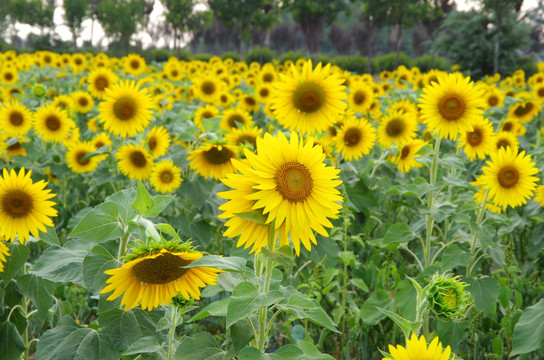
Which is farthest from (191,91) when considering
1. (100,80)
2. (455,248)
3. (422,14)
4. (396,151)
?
(422,14)

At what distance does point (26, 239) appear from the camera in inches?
75.9

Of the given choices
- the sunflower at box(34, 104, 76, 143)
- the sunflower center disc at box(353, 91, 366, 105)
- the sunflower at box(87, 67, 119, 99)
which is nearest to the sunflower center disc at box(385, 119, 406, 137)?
the sunflower center disc at box(353, 91, 366, 105)

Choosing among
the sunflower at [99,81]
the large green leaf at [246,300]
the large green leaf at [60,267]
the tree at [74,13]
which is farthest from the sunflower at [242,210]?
the tree at [74,13]

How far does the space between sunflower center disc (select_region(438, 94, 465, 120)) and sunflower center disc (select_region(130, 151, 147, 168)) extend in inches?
79.1

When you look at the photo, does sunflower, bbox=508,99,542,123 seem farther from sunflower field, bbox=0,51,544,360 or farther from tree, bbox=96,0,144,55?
tree, bbox=96,0,144,55

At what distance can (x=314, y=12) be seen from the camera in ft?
89.9

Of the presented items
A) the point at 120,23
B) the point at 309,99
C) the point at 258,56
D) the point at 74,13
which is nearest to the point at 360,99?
the point at 309,99

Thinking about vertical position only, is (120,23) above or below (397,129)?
above

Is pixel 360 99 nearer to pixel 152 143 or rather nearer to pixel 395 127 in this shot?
pixel 395 127

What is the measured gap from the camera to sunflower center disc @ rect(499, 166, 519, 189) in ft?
9.68

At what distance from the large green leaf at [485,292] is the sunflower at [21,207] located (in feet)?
6.73

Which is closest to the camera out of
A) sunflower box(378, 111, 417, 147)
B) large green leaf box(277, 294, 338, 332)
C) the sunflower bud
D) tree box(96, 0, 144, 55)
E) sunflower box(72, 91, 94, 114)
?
large green leaf box(277, 294, 338, 332)

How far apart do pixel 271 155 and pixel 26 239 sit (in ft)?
3.43

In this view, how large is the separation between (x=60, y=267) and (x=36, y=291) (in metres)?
0.38
